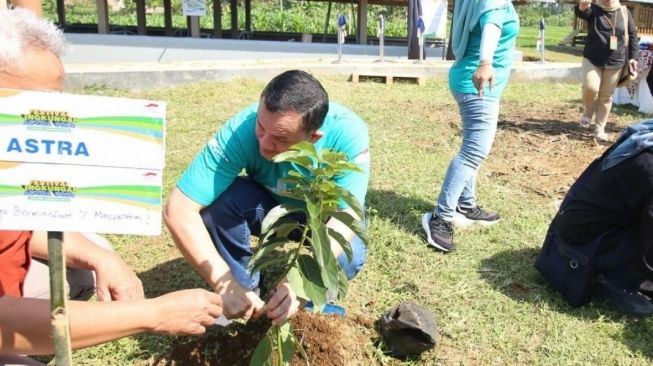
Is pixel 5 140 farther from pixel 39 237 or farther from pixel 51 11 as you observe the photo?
pixel 51 11

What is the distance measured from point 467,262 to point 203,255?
1555 mm

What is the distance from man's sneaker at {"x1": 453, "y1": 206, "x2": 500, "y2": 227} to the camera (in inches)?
135

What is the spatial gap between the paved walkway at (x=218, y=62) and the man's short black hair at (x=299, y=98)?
6334 millimetres

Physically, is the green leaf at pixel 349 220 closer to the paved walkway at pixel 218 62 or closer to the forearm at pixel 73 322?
the forearm at pixel 73 322

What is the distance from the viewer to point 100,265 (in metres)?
1.87

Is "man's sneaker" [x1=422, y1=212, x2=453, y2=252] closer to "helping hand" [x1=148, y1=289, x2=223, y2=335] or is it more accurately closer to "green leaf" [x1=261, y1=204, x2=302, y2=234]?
"green leaf" [x1=261, y1=204, x2=302, y2=234]

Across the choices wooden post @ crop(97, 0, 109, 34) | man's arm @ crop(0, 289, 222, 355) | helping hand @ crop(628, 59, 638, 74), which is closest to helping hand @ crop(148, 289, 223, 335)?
man's arm @ crop(0, 289, 222, 355)

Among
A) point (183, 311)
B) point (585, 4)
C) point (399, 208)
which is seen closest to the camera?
point (183, 311)

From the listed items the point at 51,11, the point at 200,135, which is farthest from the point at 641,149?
the point at 51,11

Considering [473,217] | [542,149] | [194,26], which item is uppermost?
[194,26]

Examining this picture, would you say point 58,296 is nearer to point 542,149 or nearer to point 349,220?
point 349,220

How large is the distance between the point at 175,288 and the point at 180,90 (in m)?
5.18

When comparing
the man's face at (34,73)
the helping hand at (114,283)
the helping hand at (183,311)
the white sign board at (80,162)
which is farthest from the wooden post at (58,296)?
the helping hand at (114,283)

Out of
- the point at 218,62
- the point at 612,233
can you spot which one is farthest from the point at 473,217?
the point at 218,62
